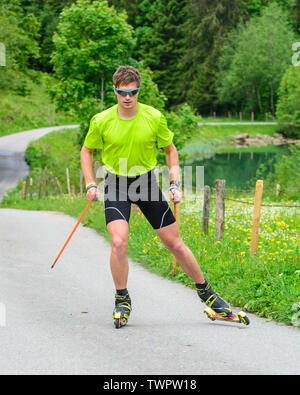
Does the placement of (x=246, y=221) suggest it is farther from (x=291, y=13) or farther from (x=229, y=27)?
(x=291, y=13)

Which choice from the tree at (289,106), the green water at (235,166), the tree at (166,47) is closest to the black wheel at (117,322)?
the green water at (235,166)

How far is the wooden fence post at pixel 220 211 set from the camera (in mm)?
9383

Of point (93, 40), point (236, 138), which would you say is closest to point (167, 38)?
point (236, 138)

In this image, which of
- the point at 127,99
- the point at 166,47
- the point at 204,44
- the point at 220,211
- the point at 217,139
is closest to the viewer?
the point at 127,99

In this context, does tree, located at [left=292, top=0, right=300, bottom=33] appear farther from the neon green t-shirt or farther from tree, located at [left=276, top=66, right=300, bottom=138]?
the neon green t-shirt

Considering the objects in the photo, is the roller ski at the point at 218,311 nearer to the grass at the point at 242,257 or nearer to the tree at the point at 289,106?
the grass at the point at 242,257

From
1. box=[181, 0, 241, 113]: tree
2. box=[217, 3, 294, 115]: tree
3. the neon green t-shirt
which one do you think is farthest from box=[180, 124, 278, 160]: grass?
the neon green t-shirt

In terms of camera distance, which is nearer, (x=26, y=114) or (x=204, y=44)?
(x=26, y=114)

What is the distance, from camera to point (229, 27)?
249ft

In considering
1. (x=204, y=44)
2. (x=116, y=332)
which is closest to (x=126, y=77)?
Result: (x=116, y=332)

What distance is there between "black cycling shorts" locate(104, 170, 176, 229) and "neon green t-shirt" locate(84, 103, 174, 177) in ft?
0.26

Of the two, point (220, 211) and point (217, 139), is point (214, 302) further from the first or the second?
point (217, 139)

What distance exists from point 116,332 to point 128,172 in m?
1.41

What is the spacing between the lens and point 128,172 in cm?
543
